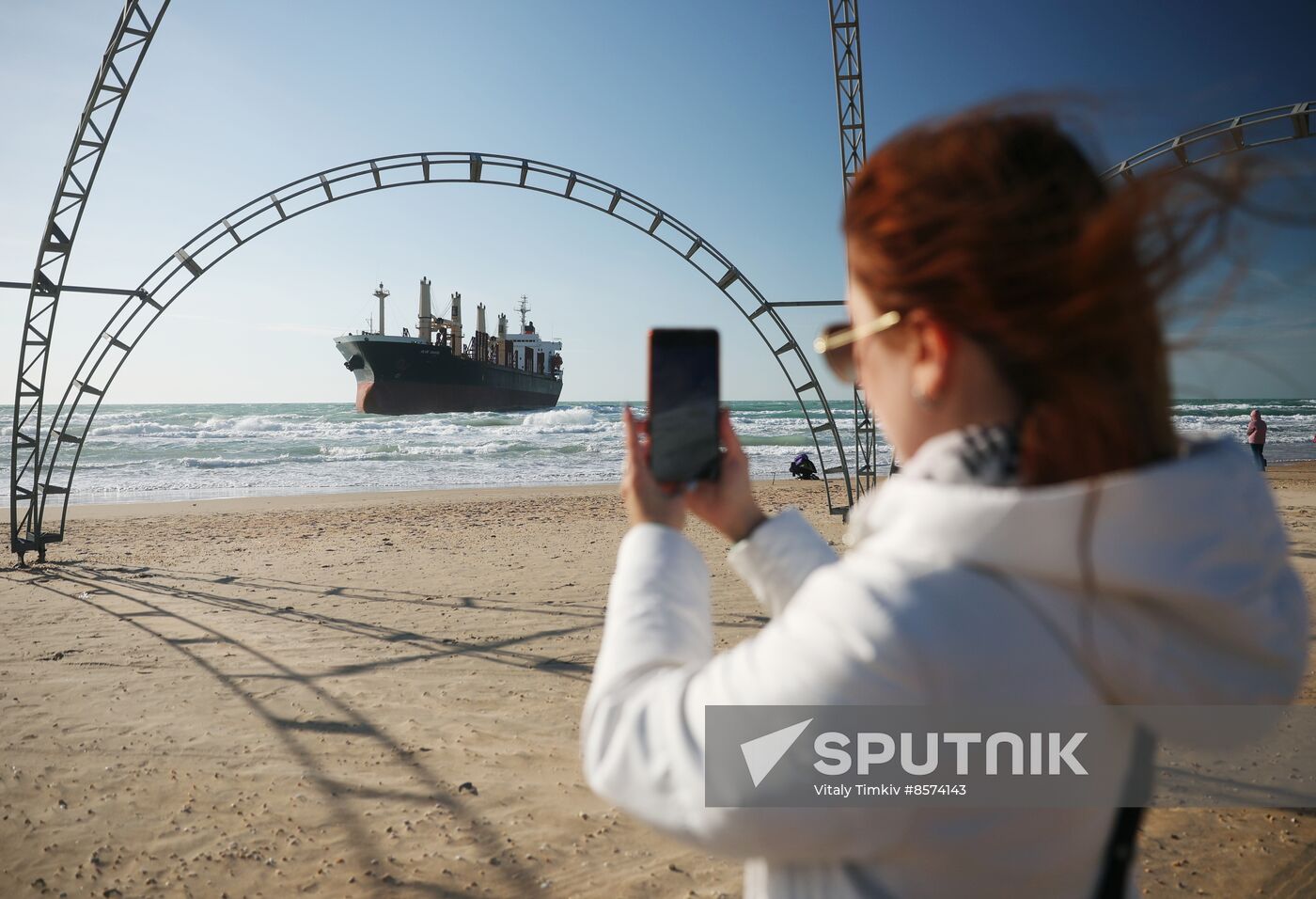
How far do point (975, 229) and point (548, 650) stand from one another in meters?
5.46

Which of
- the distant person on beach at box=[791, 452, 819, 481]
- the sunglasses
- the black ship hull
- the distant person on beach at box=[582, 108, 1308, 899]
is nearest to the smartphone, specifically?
the sunglasses

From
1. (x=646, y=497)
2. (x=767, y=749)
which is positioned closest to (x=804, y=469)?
(x=646, y=497)

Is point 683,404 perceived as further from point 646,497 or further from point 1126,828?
point 1126,828

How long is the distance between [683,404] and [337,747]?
12.3ft

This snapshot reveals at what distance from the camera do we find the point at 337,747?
13.5 feet

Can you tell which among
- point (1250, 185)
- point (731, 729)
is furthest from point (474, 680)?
point (1250, 185)

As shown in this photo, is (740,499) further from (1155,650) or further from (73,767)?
(73,767)

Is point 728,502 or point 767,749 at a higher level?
point 728,502

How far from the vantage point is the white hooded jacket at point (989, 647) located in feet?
2.14

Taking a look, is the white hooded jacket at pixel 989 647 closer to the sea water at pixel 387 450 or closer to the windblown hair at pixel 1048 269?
the windblown hair at pixel 1048 269

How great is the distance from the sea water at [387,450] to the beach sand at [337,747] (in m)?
8.93

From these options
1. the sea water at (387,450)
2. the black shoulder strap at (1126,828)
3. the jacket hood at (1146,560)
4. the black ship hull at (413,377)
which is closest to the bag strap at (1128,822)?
the black shoulder strap at (1126,828)

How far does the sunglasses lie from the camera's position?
83 cm

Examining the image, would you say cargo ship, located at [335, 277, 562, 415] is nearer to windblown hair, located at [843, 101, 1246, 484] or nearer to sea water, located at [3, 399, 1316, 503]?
sea water, located at [3, 399, 1316, 503]
